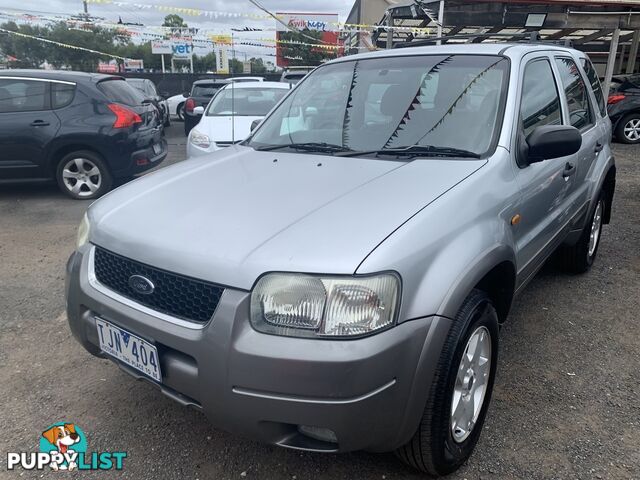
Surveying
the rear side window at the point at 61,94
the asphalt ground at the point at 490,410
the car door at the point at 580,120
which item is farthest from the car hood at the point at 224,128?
the car door at the point at 580,120

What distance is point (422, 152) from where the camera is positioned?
2.54 m

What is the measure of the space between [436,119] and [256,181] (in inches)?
40.1

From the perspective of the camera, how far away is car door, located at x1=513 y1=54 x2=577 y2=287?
8.45 ft

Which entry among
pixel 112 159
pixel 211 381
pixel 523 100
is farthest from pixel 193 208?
pixel 112 159

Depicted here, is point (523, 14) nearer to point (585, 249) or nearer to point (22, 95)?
point (585, 249)

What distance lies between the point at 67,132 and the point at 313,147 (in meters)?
4.94

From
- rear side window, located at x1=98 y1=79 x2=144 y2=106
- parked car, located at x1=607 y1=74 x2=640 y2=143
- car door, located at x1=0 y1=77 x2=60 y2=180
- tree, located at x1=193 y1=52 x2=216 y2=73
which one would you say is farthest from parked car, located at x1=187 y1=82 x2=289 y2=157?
tree, located at x1=193 y1=52 x2=216 y2=73

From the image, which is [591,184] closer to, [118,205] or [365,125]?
[365,125]

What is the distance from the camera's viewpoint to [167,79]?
25203 millimetres

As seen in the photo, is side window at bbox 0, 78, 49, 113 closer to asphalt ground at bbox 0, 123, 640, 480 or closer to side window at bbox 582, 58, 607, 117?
asphalt ground at bbox 0, 123, 640, 480

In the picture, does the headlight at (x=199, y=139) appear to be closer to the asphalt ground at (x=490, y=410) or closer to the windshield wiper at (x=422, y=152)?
the asphalt ground at (x=490, y=410)

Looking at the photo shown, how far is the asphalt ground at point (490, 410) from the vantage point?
2201mm

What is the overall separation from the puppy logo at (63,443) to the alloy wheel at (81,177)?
4.95 metres

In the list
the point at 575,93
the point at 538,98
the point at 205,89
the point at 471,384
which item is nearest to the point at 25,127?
the point at 538,98
